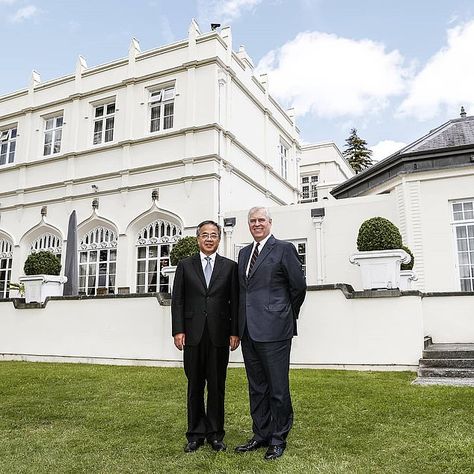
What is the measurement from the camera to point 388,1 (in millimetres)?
9938

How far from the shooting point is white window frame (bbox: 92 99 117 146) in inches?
635

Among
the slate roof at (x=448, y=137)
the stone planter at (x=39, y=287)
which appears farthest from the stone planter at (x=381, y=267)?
the stone planter at (x=39, y=287)

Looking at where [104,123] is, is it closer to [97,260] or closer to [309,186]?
[97,260]

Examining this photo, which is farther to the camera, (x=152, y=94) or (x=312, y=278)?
(x=152, y=94)

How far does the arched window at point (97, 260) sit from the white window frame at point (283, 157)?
7.72 m

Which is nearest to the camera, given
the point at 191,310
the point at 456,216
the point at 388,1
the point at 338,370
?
the point at 191,310

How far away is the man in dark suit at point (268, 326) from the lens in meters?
3.47

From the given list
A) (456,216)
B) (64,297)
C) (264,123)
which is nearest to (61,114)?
(264,123)

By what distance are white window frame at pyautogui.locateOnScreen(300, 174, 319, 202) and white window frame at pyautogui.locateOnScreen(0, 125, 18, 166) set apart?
42.7 feet

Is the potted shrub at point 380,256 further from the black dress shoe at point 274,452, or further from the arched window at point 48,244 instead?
the arched window at point 48,244

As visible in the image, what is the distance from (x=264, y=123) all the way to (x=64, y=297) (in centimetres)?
1080

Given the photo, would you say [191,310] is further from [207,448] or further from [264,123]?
[264,123]

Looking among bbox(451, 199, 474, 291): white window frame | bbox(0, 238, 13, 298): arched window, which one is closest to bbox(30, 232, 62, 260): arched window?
bbox(0, 238, 13, 298): arched window

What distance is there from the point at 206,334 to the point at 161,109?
42.2ft
